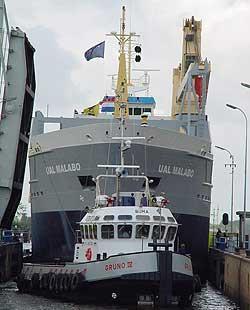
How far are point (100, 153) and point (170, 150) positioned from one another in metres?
Answer: 3.75

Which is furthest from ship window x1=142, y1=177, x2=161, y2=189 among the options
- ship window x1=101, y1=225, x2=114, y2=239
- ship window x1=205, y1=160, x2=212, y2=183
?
ship window x1=101, y1=225, x2=114, y2=239

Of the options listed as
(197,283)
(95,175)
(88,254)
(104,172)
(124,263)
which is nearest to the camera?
(124,263)

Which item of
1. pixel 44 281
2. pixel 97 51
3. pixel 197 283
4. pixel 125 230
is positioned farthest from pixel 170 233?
pixel 97 51

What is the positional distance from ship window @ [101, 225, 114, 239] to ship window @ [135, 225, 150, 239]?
947 millimetres

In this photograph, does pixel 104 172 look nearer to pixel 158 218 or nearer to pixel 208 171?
pixel 208 171

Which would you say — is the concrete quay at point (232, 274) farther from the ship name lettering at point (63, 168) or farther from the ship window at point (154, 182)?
the ship name lettering at point (63, 168)

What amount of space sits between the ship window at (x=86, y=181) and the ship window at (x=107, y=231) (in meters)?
8.88

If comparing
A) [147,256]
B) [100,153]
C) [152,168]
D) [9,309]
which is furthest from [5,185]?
[147,256]

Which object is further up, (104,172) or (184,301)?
(104,172)

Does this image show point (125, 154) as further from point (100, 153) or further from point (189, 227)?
point (189, 227)

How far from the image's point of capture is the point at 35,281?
31.9 meters

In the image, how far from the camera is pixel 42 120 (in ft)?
149

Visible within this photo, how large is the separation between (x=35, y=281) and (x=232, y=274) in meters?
9.08

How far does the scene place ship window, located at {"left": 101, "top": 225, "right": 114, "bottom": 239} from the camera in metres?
29.3
